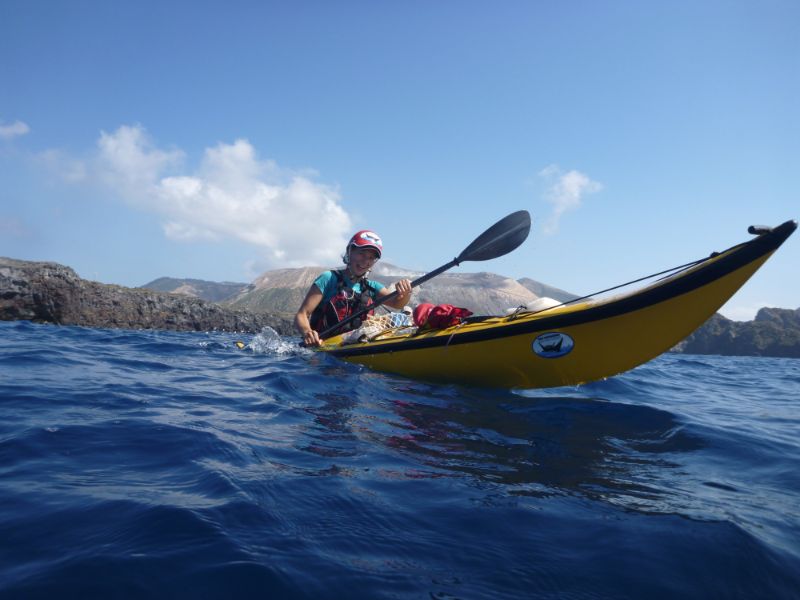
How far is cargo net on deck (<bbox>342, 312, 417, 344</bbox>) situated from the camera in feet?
21.2

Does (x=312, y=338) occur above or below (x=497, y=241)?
below

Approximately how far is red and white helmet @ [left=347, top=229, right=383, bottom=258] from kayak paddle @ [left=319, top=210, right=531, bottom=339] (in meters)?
0.87

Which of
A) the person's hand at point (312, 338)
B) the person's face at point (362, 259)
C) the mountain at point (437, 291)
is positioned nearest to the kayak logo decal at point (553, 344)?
the person's face at point (362, 259)

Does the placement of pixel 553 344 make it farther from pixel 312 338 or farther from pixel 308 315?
pixel 308 315

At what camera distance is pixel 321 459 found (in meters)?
2.74

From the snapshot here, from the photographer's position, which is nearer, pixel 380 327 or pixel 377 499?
pixel 377 499

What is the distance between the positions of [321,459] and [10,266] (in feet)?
90.6

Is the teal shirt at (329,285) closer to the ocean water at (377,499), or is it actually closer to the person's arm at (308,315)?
the person's arm at (308,315)

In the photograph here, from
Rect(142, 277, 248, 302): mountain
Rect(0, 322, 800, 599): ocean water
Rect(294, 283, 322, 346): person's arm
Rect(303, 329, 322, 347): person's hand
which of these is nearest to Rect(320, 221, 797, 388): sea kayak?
Rect(0, 322, 800, 599): ocean water

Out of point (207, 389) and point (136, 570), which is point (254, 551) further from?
point (207, 389)

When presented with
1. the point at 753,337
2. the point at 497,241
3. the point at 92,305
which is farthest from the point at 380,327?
the point at 753,337

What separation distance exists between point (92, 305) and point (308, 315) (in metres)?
24.8

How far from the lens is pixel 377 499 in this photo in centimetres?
223

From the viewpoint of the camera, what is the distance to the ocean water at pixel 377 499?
5.26 feet
